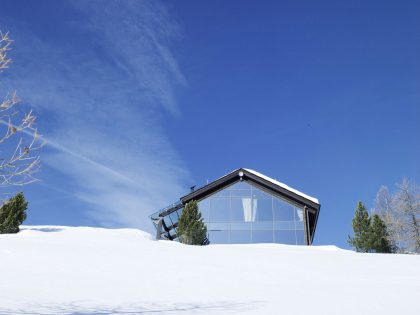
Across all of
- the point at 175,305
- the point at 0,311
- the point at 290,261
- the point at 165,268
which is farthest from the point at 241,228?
the point at 0,311

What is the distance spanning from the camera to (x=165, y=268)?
11648 millimetres

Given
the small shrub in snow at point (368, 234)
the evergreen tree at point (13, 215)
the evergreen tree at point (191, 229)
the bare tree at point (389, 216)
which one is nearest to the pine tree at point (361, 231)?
the small shrub in snow at point (368, 234)

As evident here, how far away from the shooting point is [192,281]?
1009 centimetres

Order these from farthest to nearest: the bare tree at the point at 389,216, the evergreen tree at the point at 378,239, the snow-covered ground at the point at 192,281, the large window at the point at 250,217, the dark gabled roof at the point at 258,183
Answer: the bare tree at the point at 389,216 → the dark gabled roof at the point at 258,183 → the large window at the point at 250,217 → the evergreen tree at the point at 378,239 → the snow-covered ground at the point at 192,281

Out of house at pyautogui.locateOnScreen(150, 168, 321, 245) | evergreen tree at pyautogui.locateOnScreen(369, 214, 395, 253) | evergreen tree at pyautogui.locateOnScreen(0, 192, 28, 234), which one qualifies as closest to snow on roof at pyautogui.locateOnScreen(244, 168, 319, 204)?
house at pyautogui.locateOnScreen(150, 168, 321, 245)

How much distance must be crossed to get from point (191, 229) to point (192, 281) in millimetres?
11580

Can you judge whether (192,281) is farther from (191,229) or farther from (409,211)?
(409,211)

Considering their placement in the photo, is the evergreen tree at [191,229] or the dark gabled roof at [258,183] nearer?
the evergreen tree at [191,229]

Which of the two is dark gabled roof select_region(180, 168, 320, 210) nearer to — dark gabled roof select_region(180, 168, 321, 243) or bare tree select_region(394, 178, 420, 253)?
dark gabled roof select_region(180, 168, 321, 243)

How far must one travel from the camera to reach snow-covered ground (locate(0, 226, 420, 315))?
7.12 metres

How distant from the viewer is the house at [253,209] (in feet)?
80.9

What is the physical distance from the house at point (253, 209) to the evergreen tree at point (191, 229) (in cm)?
325

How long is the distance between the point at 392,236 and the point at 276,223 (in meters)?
10.0

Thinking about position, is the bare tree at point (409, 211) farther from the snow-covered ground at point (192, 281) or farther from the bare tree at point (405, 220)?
the snow-covered ground at point (192, 281)
